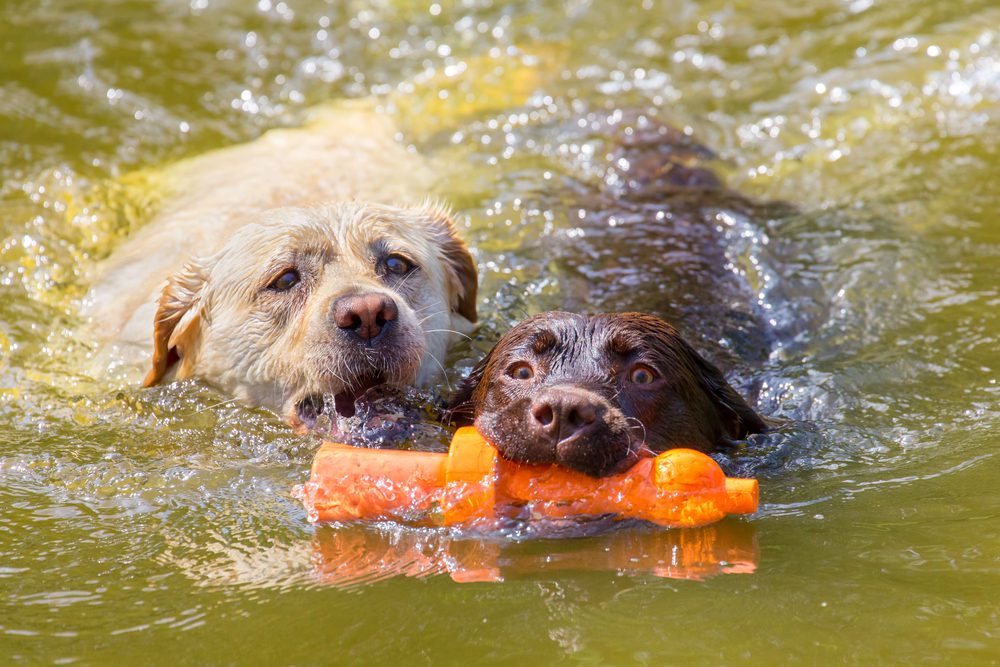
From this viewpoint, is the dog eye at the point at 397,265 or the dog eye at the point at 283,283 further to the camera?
the dog eye at the point at 397,265

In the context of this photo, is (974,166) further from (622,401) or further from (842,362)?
(622,401)

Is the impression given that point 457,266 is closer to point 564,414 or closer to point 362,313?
point 362,313

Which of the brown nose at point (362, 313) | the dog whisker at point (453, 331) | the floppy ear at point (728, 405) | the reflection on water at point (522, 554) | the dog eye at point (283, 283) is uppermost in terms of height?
the dog eye at point (283, 283)

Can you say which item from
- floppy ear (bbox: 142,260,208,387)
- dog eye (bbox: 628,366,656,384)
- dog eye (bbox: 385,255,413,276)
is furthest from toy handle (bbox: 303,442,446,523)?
floppy ear (bbox: 142,260,208,387)

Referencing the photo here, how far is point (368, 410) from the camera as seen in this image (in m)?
5.14

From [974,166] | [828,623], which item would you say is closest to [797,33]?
[974,166]

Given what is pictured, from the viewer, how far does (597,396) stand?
4.34m

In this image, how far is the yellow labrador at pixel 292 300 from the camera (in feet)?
16.6

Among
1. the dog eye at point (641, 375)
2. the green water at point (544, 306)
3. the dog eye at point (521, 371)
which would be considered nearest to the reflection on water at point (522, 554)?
the green water at point (544, 306)

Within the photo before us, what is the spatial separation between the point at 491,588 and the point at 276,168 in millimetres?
4482

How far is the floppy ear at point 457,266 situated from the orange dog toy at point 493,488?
1723 millimetres

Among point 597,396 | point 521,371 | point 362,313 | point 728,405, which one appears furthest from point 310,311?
point 728,405

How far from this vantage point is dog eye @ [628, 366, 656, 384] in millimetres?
Result: 4672

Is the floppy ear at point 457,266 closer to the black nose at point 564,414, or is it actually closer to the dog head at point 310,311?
the dog head at point 310,311
